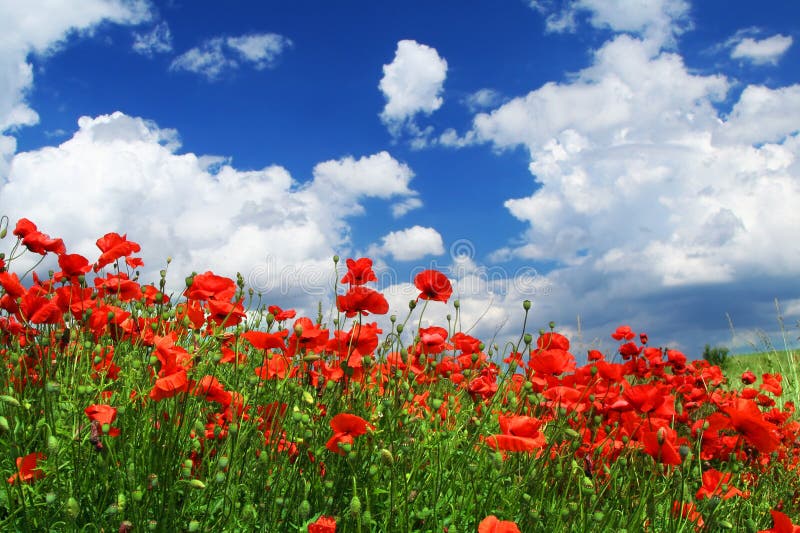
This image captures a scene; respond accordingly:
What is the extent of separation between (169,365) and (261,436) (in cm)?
73

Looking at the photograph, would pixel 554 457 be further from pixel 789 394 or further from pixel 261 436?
pixel 789 394

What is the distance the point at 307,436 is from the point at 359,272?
0.87 metres

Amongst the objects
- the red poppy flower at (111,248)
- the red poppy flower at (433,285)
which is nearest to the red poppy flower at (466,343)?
the red poppy flower at (433,285)

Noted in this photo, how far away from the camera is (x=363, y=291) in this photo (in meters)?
2.52

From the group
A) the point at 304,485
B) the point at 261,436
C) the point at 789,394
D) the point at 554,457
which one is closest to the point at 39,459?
the point at 261,436

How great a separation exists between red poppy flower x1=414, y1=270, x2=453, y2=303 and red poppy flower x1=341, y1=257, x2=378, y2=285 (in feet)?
0.79

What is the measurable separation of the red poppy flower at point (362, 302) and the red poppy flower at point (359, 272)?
207 millimetres

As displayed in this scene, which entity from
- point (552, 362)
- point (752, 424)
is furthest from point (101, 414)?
point (752, 424)

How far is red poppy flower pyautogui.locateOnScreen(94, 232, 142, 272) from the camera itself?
3.28 metres

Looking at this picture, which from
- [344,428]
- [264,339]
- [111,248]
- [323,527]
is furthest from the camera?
[111,248]

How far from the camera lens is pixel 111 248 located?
3330 millimetres

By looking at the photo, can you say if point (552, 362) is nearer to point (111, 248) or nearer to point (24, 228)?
point (111, 248)

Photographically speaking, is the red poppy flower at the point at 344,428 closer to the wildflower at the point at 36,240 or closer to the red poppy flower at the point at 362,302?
the red poppy flower at the point at 362,302

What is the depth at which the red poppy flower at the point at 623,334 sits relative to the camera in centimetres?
481
